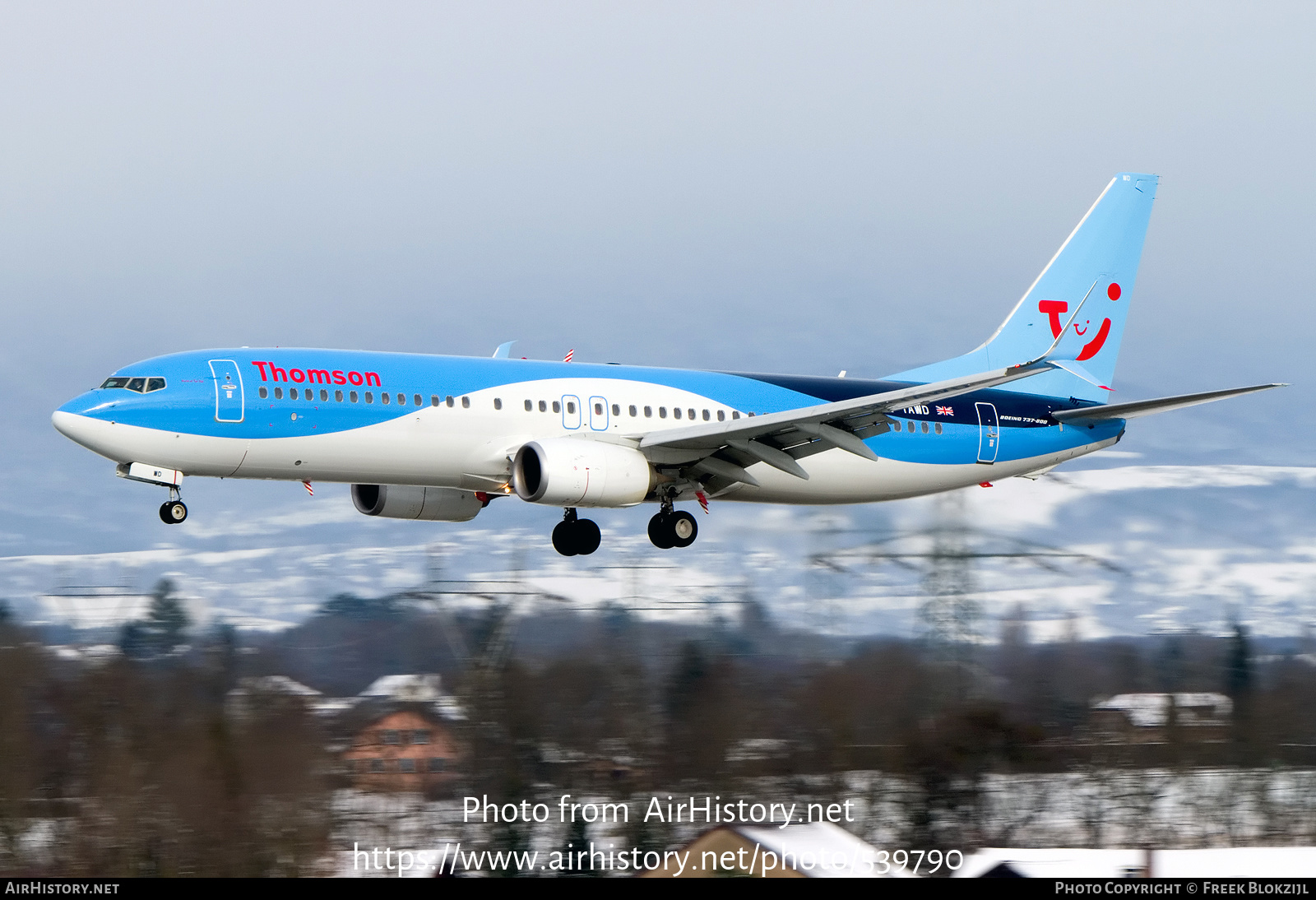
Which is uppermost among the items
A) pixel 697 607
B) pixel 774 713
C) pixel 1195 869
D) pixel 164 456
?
pixel 164 456

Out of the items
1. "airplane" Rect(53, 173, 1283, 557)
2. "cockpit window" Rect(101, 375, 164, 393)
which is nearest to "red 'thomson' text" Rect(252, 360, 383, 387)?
"airplane" Rect(53, 173, 1283, 557)

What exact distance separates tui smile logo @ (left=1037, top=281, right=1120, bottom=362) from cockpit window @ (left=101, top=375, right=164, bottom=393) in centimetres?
2550

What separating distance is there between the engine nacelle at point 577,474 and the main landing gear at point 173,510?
732 cm

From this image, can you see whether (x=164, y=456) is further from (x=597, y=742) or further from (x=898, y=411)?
(x=898, y=411)

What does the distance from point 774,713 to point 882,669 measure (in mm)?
2998

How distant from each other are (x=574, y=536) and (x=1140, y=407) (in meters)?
14.9

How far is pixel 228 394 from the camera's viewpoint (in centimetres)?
3503

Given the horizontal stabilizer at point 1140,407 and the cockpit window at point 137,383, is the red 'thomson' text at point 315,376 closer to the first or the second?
the cockpit window at point 137,383

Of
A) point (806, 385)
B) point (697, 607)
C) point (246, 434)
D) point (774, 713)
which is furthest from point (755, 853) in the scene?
point (246, 434)

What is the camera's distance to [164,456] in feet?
114

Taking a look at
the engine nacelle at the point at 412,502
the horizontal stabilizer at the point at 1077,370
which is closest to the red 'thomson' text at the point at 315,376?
the engine nacelle at the point at 412,502

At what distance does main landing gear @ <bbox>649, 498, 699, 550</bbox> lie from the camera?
134ft

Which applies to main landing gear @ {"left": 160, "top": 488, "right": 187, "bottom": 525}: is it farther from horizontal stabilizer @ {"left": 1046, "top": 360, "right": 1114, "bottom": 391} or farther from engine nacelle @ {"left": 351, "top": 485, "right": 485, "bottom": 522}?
horizontal stabilizer @ {"left": 1046, "top": 360, "right": 1114, "bottom": 391}

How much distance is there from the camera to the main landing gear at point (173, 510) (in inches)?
1401
